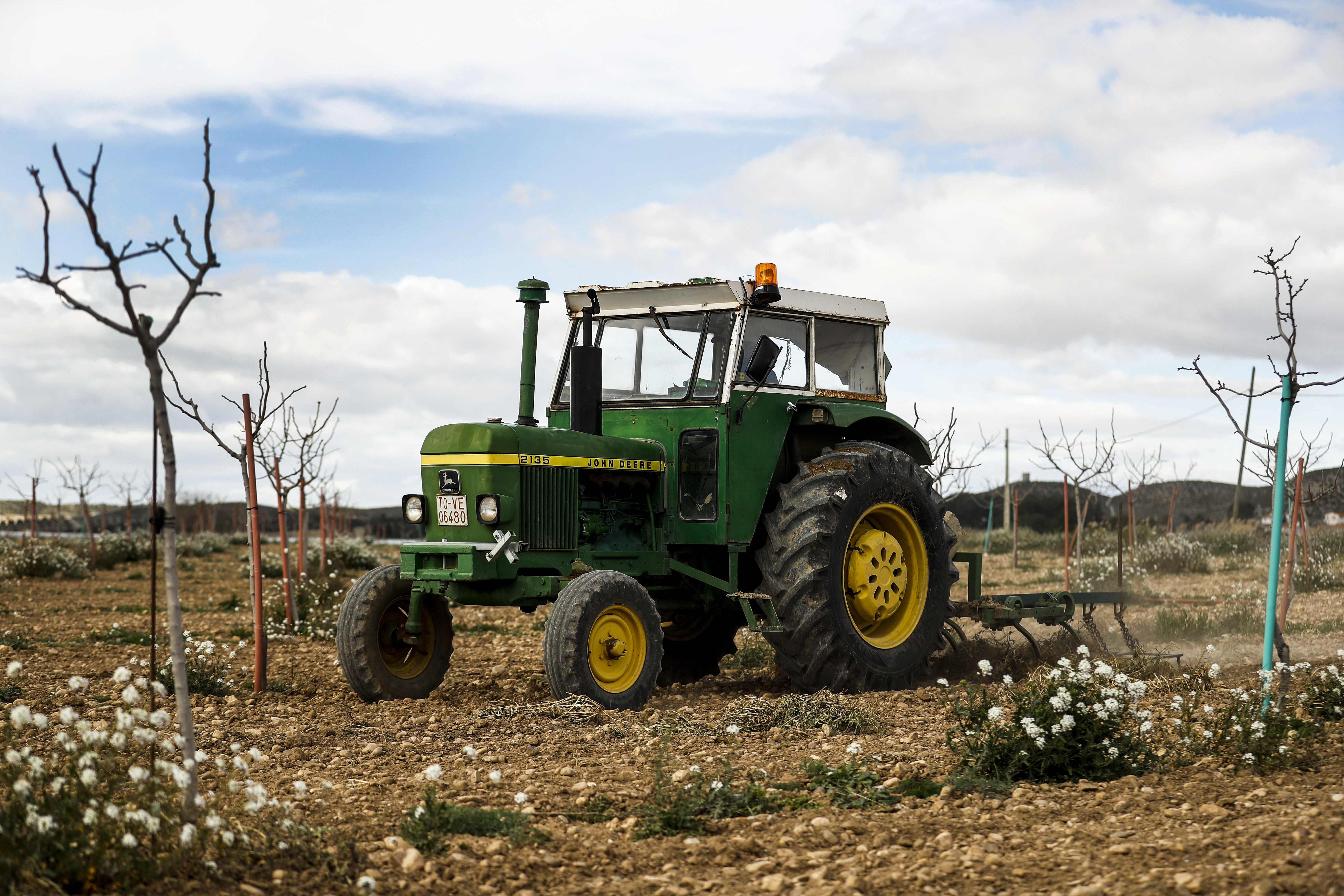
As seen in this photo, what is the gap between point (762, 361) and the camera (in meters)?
7.86

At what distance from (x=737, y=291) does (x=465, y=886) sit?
15.7 feet

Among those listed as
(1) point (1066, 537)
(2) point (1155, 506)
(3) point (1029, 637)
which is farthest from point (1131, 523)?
(2) point (1155, 506)

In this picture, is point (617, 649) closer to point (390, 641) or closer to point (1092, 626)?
point (390, 641)

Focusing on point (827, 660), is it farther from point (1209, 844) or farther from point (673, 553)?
point (1209, 844)

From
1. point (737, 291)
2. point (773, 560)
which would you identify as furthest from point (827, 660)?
point (737, 291)

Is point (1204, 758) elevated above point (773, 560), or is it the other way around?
point (773, 560)

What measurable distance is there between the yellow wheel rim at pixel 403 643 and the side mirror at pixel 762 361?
2.69 meters

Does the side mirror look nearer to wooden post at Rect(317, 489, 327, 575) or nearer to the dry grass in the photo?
the dry grass

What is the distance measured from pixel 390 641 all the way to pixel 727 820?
370cm

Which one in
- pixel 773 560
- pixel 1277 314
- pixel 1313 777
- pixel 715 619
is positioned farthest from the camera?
pixel 715 619

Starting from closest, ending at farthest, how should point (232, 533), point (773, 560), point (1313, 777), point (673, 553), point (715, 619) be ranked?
point (1313, 777)
point (773, 560)
point (673, 553)
point (715, 619)
point (232, 533)

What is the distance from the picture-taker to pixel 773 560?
774cm

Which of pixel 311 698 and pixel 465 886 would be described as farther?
pixel 311 698

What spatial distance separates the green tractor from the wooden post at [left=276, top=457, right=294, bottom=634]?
313 centimetres
